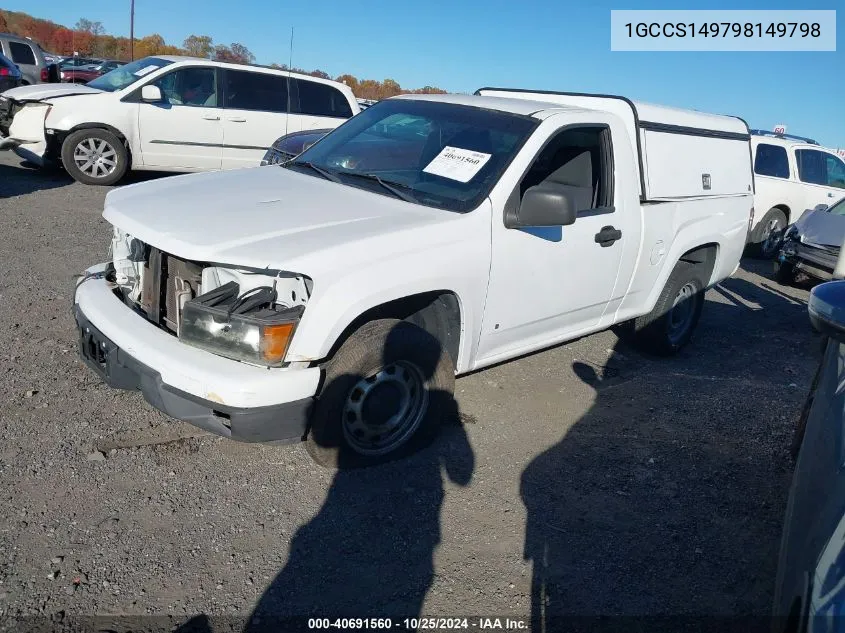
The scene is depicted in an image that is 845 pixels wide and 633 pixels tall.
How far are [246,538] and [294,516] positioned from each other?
0.80 feet

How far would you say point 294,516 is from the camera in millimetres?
3078

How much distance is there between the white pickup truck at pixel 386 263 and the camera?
9.37ft

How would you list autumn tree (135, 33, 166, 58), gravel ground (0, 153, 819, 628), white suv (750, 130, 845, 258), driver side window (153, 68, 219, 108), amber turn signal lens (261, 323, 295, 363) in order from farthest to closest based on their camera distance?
autumn tree (135, 33, 166, 58) → white suv (750, 130, 845, 258) → driver side window (153, 68, 219, 108) → amber turn signal lens (261, 323, 295, 363) → gravel ground (0, 153, 819, 628)

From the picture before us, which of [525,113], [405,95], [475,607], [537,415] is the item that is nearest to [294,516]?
[475,607]

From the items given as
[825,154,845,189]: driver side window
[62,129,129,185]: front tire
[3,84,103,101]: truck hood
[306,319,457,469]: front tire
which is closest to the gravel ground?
[306,319,457,469]: front tire

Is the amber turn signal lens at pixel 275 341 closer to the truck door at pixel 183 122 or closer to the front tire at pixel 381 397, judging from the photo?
the front tire at pixel 381 397

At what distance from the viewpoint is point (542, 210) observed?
11.3ft

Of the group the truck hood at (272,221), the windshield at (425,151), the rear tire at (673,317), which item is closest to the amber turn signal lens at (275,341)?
the truck hood at (272,221)

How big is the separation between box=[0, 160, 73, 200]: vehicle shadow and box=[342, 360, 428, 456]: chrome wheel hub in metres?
7.10

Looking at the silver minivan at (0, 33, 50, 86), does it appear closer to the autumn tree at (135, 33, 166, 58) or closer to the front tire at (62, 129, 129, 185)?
the front tire at (62, 129, 129, 185)

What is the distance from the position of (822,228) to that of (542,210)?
21.8 ft

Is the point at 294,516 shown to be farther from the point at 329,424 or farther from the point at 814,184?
the point at 814,184

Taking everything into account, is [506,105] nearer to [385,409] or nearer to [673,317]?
[385,409]

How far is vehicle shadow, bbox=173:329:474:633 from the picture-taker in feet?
8.47
